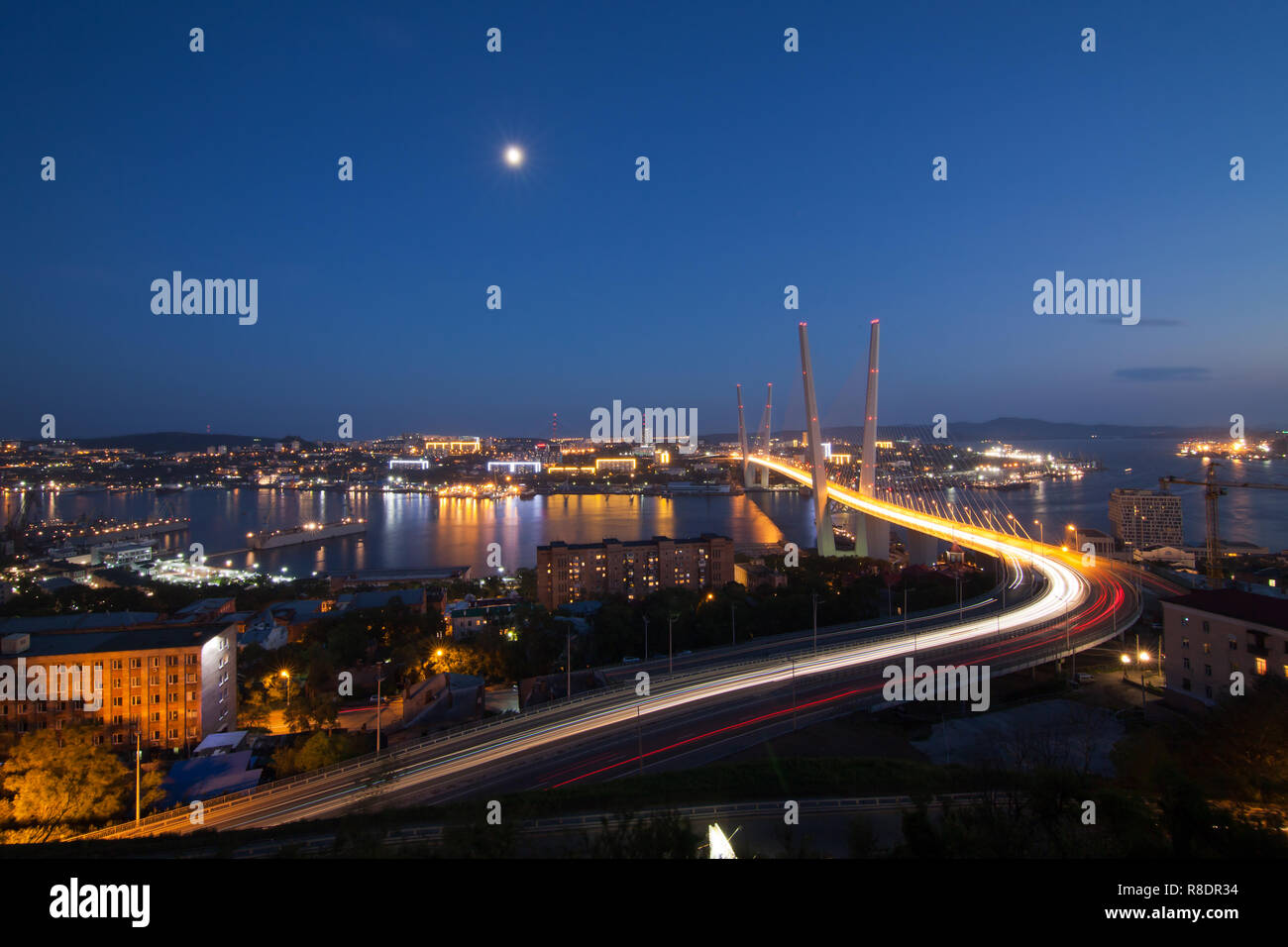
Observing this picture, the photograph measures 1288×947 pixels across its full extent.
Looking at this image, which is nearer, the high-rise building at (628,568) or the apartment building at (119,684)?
the apartment building at (119,684)

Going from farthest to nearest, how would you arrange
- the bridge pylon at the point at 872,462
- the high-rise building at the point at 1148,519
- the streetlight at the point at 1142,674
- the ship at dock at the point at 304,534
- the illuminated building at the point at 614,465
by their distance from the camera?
the illuminated building at the point at 614,465, the ship at dock at the point at 304,534, the high-rise building at the point at 1148,519, the bridge pylon at the point at 872,462, the streetlight at the point at 1142,674

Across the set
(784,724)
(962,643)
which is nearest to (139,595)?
(784,724)

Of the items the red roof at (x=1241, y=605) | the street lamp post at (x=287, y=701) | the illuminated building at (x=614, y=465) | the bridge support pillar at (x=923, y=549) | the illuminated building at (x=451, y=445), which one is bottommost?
the street lamp post at (x=287, y=701)

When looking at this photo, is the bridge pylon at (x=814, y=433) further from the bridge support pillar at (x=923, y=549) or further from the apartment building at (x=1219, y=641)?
the apartment building at (x=1219, y=641)

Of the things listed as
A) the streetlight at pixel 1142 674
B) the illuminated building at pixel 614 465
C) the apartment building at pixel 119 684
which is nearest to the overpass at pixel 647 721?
the streetlight at pixel 1142 674

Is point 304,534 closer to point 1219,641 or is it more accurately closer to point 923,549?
point 923,549

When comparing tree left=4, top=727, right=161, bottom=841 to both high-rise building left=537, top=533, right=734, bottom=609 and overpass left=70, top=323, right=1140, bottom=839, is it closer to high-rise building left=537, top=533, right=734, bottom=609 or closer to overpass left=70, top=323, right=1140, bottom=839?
overpass left=70, top=323, right=1140, bottom=839

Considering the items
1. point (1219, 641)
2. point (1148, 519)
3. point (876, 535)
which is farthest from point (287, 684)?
point (1148, 519)
